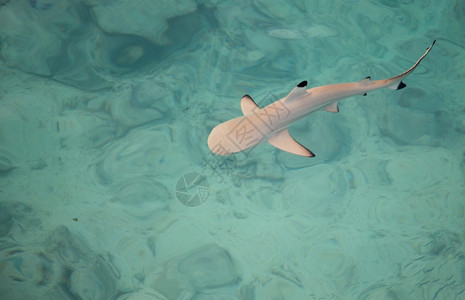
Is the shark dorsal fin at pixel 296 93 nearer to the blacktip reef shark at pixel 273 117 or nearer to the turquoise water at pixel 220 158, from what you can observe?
the blacktip reef shark at pixel 273 117

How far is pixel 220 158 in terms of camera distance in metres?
3.98

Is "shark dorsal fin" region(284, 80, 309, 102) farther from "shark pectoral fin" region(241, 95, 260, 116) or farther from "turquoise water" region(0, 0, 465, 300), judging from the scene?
"turquoise water" region(0, 0, 465, 300)

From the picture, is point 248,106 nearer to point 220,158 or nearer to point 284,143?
point 284,143

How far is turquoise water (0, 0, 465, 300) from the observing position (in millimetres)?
3627

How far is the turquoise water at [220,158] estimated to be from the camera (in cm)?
363

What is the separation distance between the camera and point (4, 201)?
3.71 meters

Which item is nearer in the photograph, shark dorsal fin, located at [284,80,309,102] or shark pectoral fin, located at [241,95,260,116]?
shark dorsal fin, located at [284,80,309,102]

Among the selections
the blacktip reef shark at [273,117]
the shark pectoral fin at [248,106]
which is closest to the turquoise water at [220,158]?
the shark pectoral fin at [248,106]

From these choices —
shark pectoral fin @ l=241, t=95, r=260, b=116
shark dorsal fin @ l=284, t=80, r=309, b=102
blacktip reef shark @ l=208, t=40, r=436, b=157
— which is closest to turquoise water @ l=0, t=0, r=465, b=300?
shark pectoral fin @ l=241, t=95, r=260, b=116

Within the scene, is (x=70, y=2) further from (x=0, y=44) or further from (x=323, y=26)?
(x=323, y=26)

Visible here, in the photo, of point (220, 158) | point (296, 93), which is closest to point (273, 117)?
point (296, 93)

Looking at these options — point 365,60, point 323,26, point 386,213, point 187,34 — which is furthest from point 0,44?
→ point 386,213

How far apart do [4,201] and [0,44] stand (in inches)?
77.3

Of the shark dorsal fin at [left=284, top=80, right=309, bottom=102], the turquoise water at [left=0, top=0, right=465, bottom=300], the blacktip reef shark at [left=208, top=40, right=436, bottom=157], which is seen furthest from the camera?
the turquoise water at [left=0, top=0, right=465, bottom=300]
